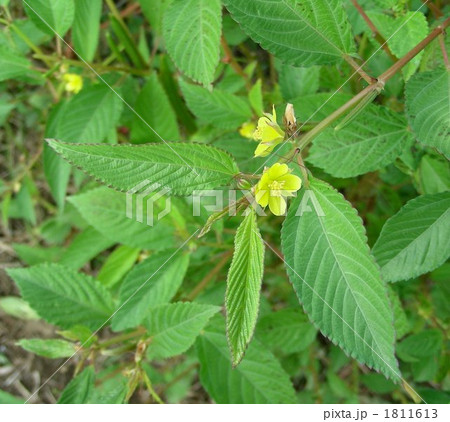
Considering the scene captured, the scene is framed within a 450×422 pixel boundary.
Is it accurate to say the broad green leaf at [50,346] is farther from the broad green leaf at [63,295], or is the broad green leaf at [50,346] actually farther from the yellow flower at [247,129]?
the yellow flower at [247,129]

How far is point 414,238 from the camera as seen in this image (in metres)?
1.16

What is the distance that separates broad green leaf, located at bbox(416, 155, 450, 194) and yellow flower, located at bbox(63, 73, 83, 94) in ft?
3.67

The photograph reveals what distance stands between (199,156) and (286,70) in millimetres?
727

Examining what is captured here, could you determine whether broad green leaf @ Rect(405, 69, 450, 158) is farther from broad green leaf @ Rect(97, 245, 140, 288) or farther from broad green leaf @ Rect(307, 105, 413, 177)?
broad green leaf @ Rect(97, 245, 140, 288)

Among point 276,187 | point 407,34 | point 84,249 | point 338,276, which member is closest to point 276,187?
point 276,187

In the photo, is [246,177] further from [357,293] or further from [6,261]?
[6,261]

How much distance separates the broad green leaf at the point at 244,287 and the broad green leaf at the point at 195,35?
1.74ft

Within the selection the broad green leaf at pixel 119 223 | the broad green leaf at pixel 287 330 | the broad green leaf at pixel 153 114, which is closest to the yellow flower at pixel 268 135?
the broad green leaf at pixel 119 223

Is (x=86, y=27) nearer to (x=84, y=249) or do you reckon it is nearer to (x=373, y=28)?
(x=84, y=249)

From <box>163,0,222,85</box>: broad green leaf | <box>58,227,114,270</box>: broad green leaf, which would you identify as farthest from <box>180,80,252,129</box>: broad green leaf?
<box>58,227,114,270</box>: broad green leaf

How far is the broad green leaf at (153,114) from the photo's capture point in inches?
65.9

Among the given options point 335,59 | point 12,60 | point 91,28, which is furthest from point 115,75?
point 335,59

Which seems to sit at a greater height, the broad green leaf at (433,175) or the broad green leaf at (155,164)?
the broad green leaf at (155,164)

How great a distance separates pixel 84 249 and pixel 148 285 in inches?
20.3
